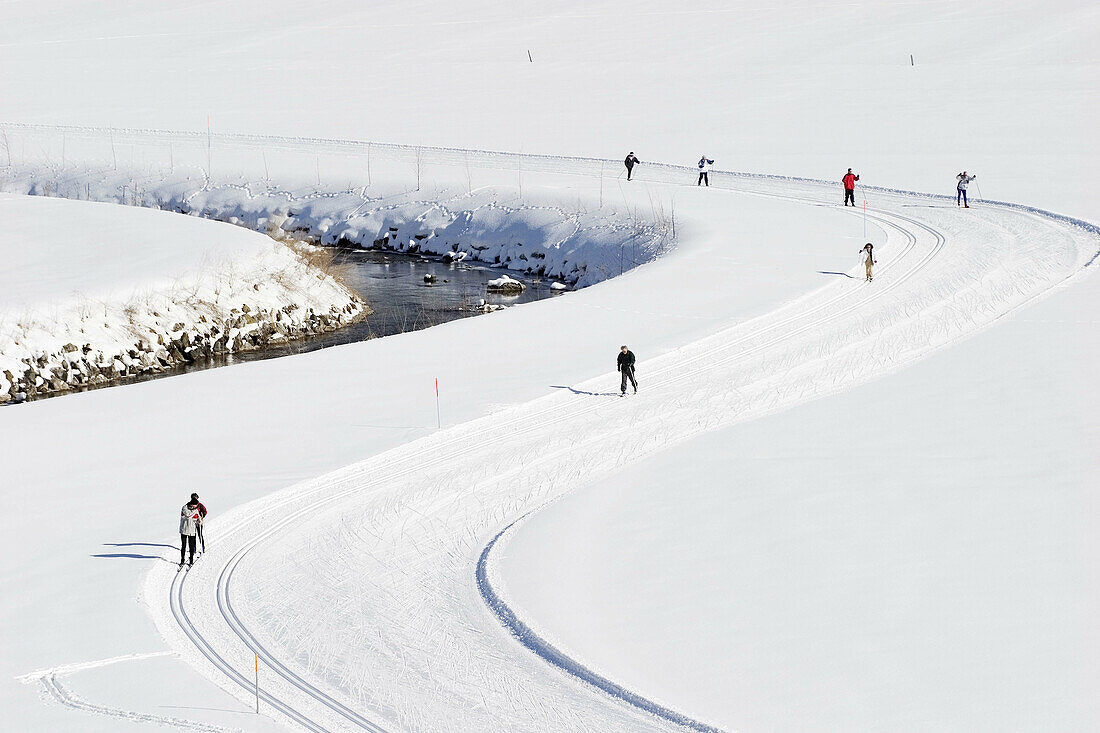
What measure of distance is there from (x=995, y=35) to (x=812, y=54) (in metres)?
10.1

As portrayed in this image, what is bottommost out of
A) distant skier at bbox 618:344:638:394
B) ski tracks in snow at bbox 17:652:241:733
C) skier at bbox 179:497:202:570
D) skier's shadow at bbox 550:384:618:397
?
Result: ski tracks in snow at bbox 17:652:241:733

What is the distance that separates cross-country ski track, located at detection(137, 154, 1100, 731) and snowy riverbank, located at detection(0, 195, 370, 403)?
9.87 meters

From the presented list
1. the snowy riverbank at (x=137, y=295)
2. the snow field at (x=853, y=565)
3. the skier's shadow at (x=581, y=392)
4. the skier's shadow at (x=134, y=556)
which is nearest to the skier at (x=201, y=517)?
the skier's shadow at (x=134, y=556)

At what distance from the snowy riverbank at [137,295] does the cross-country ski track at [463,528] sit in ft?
32.4

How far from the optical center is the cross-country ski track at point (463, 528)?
12062mm

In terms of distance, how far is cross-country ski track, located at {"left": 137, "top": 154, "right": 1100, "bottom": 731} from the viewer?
1206 cm

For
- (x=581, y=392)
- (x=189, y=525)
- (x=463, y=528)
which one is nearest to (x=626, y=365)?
(x=581, y=392)

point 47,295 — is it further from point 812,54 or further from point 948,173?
point 812,54

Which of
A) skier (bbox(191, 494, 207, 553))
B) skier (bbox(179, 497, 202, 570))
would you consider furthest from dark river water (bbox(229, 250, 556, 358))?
skier (bbox(179, 497, 202, 570))

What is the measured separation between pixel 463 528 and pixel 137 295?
559 inches

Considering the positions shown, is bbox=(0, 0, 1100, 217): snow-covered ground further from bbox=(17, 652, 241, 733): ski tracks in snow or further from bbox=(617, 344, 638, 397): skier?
bbox=(17, 652, 241, 733): ski tracks in snow

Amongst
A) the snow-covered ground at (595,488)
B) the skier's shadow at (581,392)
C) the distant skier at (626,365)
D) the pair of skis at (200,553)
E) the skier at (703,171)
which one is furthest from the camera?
the skier at (703,171)

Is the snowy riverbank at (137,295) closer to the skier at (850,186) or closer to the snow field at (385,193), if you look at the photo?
the snow field at (385,193)

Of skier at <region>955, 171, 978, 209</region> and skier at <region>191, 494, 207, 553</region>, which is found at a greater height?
skier at <region>955, 171, 978, 209</region>
